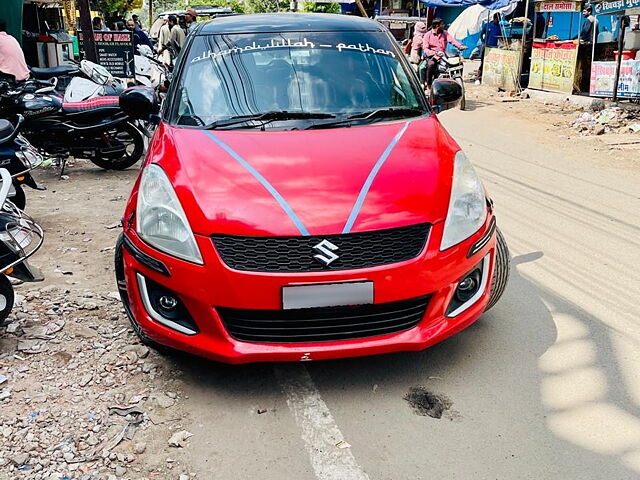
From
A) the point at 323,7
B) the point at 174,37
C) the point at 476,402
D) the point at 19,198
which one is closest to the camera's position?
the point at 476,402

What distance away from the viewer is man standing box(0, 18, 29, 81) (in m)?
10.4

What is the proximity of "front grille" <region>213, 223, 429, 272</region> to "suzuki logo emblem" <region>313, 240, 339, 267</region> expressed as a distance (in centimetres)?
1

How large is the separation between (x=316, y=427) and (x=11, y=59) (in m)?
9.32

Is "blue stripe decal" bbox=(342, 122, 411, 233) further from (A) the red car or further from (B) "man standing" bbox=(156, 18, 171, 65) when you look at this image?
(B) "man standing" bbox=(156, 18, 171, 65)

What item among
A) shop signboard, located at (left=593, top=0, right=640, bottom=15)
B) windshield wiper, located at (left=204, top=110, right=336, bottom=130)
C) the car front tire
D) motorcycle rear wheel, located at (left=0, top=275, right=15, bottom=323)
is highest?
shop signboard, located at (left=593, top=0, right=640, bottom=15)

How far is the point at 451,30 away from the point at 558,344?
21.8 metres

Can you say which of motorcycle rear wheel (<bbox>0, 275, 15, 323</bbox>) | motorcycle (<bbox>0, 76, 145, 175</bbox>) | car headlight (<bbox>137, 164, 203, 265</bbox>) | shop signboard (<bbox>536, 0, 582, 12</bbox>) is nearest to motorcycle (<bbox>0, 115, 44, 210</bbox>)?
motorcycle (<bbox>0, 76, 145, 175</bbox>)

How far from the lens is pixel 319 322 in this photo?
3186 mm

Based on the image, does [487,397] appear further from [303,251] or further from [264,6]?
[264,6]

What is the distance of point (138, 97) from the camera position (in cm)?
509

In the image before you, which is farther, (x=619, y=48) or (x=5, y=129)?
(x=619, y=48)

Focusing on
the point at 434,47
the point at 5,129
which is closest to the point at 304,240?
the point at 5,129

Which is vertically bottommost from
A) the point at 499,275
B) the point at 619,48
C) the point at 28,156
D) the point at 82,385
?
the point at 82,385

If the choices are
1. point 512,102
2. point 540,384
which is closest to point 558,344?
point 540,384
